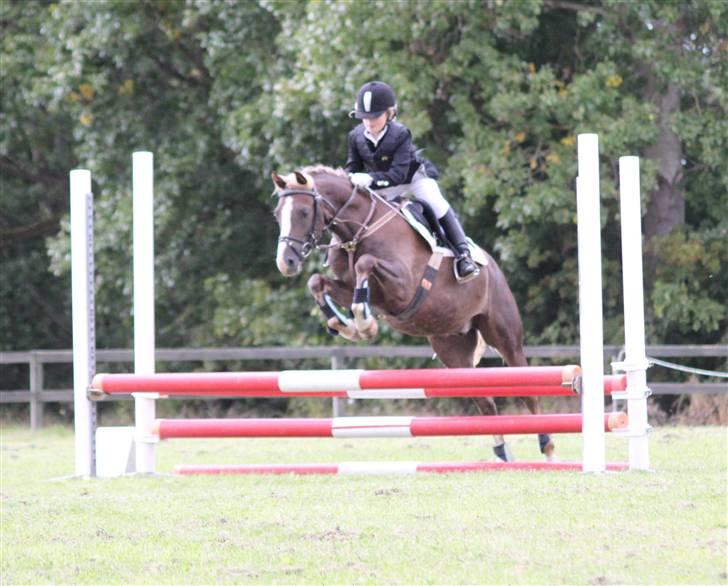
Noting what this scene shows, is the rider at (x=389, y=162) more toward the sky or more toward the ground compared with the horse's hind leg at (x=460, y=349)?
more toward the sky

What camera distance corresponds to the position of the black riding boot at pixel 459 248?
867 cm

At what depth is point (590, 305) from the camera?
25.4ft

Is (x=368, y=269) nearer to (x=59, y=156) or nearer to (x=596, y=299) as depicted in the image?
(x=596, y=299)

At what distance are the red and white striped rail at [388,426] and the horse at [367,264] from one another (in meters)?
0.67

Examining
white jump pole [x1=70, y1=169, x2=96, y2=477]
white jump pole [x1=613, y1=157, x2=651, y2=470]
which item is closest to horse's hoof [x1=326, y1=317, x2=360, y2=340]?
white jump pole [x1=613, y1=157, x2=651, y2=470]

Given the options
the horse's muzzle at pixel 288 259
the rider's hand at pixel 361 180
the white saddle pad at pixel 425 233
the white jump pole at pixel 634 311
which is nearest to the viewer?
the horse's muzzle at pixel 288 259

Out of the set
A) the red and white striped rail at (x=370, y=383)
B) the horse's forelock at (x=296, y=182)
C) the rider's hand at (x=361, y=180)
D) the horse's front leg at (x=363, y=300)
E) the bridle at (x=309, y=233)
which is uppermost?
the rider's hand at (x=361, y=180)

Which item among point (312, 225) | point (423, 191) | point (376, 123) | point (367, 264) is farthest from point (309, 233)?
point (423, 191)

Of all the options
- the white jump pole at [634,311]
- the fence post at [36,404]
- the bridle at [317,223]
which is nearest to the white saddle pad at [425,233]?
the bridle at [317,223]

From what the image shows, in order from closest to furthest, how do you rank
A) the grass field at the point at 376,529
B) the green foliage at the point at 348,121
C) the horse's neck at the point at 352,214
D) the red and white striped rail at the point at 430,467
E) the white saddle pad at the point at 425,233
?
1. the grass field at the point at 376,529
2. the horse's neck at the point at 352,214
3. the red and white striped rail at the point at 430,467
4. the white saddle pad at the point at 425,233
5. the green foliage at the point at 348,121

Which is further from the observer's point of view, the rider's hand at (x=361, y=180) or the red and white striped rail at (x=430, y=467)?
the red and white striped rail at (x=430, y=467)

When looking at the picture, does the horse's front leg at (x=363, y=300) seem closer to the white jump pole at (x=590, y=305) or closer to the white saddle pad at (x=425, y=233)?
the white saddle pad at (x=425, y=233)

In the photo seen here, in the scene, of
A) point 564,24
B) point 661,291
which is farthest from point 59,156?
point 661,291

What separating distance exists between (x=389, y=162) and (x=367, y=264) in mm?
727
